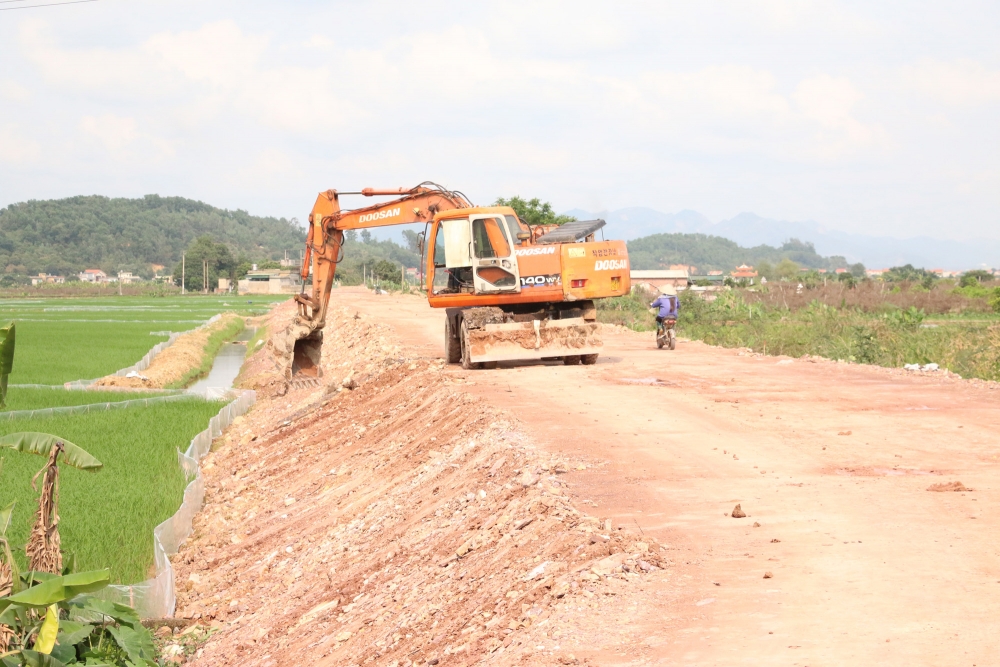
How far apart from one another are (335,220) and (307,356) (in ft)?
9.80

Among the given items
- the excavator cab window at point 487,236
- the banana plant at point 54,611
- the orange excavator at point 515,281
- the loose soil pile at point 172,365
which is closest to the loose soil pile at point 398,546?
the banana plant at point 54,611

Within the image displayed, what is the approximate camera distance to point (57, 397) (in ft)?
74.4

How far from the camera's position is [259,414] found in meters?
21.0

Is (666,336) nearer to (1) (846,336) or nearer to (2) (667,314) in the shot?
(2) (667,314)

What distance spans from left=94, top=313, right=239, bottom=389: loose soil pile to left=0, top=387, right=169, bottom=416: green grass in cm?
218

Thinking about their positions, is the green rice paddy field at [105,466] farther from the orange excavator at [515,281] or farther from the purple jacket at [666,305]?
the purple jacket at [666,305]

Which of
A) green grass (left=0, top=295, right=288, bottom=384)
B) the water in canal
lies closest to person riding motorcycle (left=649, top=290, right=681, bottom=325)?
the water in canal

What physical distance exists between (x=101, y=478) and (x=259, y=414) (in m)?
6.65

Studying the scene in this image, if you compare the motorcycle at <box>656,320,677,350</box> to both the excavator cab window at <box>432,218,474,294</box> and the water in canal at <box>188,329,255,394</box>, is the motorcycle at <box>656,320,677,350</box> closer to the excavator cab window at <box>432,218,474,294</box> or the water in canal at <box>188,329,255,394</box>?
the excavator cab window at <box>432,218,474,294</box>

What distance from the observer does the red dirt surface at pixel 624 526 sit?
609 centimetres

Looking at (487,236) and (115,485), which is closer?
(115,485)

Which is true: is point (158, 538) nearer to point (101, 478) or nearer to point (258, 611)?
point (258, 611)

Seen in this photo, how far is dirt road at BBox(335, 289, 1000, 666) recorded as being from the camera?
228 inches

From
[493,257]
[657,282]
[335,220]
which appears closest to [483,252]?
[493,257]
